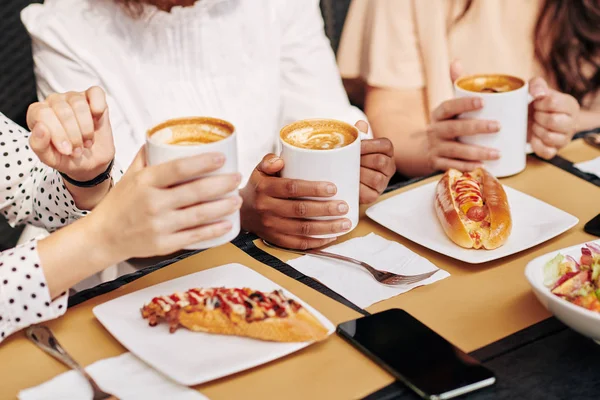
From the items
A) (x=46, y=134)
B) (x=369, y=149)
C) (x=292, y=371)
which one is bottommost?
(x=292, y=371)

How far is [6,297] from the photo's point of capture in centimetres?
85

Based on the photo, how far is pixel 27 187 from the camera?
1213 mm

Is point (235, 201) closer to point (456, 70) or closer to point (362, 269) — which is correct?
point (362, 269)

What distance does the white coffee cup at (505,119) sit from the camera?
122cm

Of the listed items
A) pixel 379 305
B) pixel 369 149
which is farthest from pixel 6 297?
pixel 369 149

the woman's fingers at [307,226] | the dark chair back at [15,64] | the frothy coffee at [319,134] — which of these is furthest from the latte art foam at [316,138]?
the dark chair back at [15,64]

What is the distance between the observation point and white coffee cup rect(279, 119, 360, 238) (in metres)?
0.98

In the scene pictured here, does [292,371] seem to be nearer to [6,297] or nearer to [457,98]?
[6,297]

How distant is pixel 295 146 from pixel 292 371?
35 cm

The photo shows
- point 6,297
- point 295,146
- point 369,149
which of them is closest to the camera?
point 6,297

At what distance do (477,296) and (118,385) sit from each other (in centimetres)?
47

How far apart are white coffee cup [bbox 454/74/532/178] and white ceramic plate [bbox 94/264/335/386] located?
1.75ft

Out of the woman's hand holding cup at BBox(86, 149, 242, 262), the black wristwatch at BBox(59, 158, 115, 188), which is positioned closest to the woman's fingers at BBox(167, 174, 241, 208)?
the woman's hand holding cup at BBox(86, 149, 242, 262)

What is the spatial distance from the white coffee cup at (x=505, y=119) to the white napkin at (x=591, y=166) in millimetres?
101
